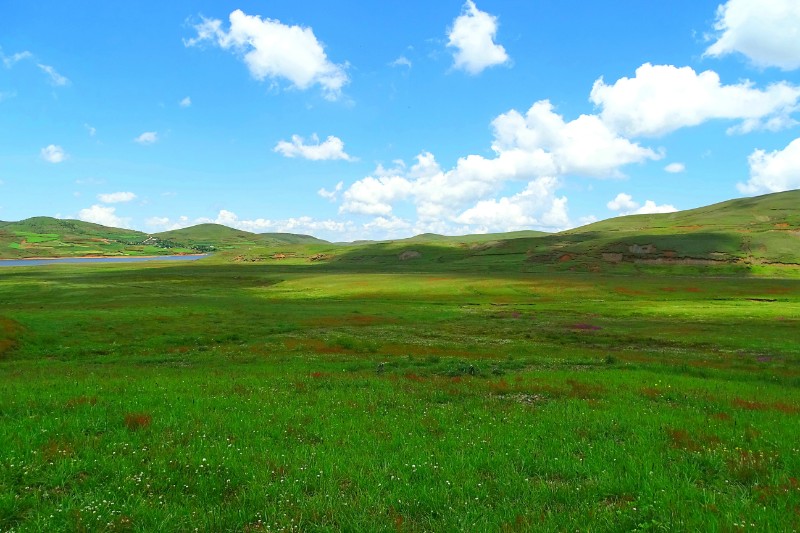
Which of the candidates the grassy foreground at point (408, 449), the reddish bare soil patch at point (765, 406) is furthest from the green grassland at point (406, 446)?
the reddish bare soil patch at point (765, 406)

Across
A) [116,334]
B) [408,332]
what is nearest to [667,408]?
[408,332]

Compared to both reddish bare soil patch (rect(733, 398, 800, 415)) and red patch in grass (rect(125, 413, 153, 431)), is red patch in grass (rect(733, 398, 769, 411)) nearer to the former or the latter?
reddish bare soil patch (rect(733, 398, 800, 415))

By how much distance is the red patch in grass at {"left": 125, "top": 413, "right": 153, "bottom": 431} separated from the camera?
40.0 feet

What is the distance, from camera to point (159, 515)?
25.0 feet

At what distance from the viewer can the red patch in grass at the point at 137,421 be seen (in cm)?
1220

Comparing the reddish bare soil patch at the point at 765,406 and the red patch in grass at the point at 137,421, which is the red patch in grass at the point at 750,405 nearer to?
the reddish bare soil patch at the point at 765,406

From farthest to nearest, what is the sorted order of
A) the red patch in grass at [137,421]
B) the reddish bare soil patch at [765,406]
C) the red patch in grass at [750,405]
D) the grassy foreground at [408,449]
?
the red patch in grass at [750,405], the reddish bare soil patch at [765,406], the red patch in grass at [137,421], the grassy foreground at [408,449]

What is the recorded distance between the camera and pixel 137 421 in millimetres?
12586

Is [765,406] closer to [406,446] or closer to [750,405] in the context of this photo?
[750,405]

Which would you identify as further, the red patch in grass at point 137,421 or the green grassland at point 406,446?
the red patch in grass at point 137,421

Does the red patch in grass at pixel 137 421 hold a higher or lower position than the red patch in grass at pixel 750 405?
higher

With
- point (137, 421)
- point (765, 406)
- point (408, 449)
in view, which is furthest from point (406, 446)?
point (765, 406)

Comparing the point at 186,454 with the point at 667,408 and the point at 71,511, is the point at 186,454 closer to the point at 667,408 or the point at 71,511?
the point at 71,511

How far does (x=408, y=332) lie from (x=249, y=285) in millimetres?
Answer: 87768
